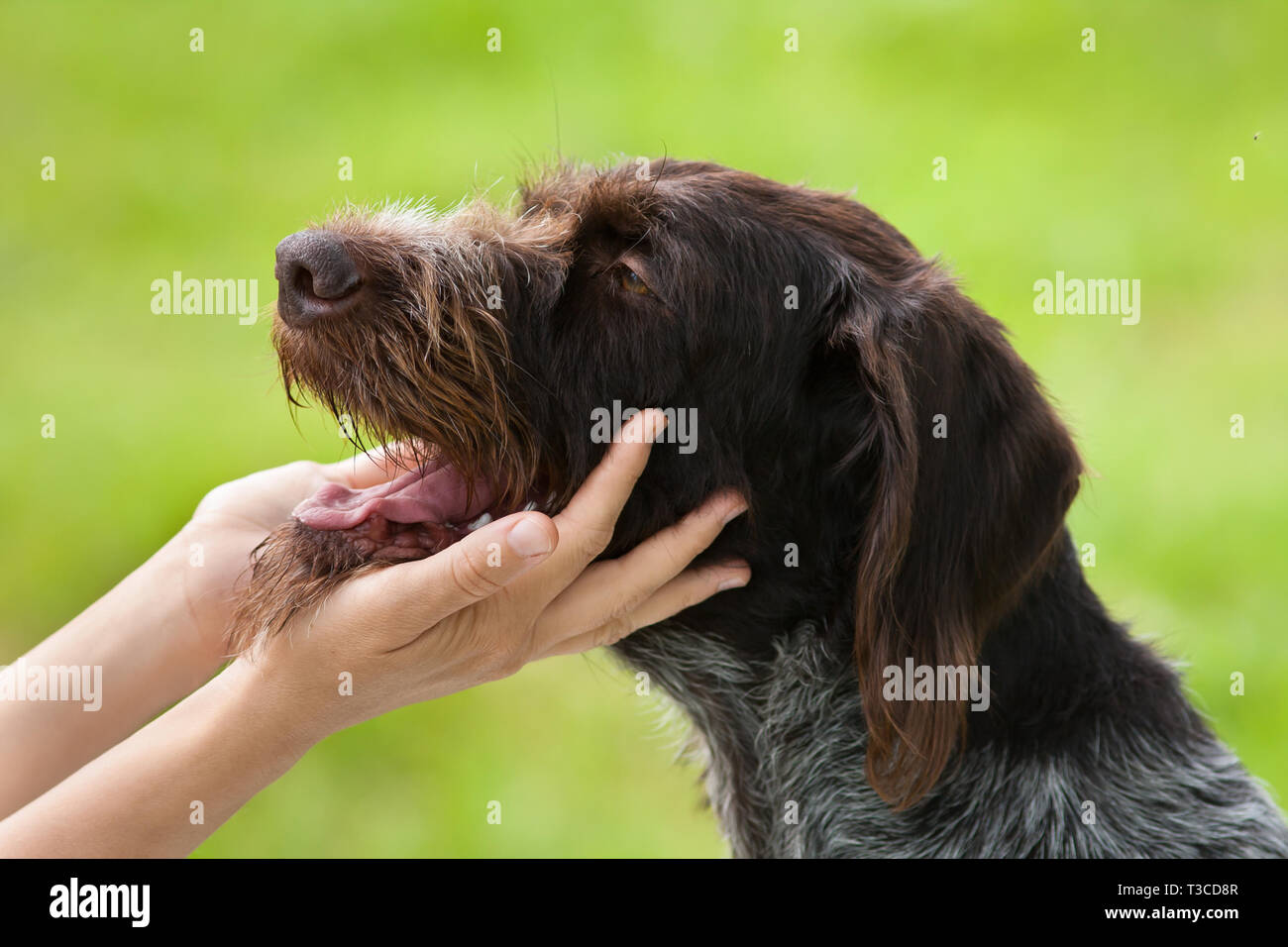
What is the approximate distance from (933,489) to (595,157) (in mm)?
2366

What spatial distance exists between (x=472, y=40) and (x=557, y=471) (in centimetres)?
712

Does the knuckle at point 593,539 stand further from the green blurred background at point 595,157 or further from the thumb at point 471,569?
the green blurred background at point 595,157

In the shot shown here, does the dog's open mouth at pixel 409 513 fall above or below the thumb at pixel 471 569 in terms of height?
above

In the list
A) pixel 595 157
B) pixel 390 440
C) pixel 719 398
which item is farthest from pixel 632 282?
pixel 595 157

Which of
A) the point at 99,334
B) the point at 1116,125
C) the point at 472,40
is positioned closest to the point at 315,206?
the point at 99,334

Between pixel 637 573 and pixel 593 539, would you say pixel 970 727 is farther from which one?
pixel 593 539

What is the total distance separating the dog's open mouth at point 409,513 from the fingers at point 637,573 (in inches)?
8.7

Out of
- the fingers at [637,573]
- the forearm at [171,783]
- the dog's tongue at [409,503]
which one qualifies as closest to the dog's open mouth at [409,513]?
the dog's tongue at [409,503]

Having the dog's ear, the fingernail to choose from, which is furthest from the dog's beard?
the dog's ear

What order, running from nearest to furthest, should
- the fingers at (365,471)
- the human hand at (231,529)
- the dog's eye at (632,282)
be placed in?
the dog's eye at (632,282) < the fingers at (365,471) < the human hand at (231,529)

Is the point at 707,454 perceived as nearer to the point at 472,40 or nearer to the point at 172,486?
the point at 172,486

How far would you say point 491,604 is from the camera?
2.37 metres

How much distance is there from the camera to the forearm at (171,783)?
230cm

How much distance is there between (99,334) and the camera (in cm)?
708
